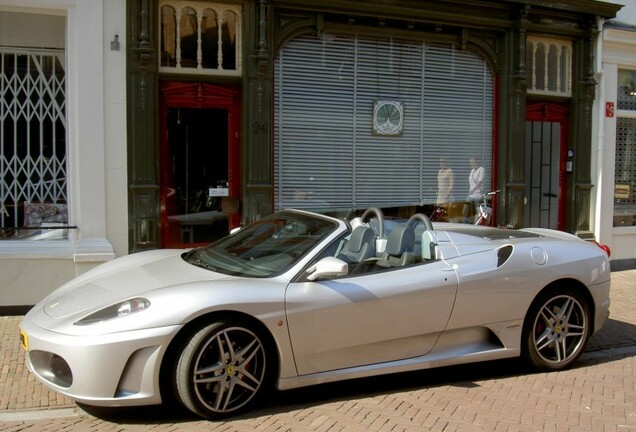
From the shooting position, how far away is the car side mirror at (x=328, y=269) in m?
4.29

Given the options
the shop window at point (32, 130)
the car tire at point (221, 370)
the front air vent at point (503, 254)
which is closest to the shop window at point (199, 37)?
the shop window at point (32, 130)

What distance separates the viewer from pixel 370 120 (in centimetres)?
915

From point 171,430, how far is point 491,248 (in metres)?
2.82

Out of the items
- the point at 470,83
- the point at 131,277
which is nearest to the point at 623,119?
the point at 470,83

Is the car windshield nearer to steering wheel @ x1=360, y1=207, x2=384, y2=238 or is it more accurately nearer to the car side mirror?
the car side mirror

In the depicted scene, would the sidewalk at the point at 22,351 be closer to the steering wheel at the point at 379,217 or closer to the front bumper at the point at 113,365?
the front bumper at the point at 113,365

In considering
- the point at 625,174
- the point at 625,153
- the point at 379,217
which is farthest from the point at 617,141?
the point at 379,217

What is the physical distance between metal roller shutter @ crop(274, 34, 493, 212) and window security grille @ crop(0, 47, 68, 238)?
8.93 feet

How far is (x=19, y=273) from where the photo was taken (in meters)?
7.31

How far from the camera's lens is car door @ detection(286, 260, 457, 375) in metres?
4.34

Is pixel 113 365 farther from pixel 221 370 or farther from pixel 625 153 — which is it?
pixel 625 153

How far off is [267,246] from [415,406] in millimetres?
1633

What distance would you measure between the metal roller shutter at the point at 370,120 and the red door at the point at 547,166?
925 millimetres

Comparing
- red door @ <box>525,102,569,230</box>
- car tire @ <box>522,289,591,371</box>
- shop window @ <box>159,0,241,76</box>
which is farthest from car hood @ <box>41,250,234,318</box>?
red door @ <box>525,102,569,230</box>
